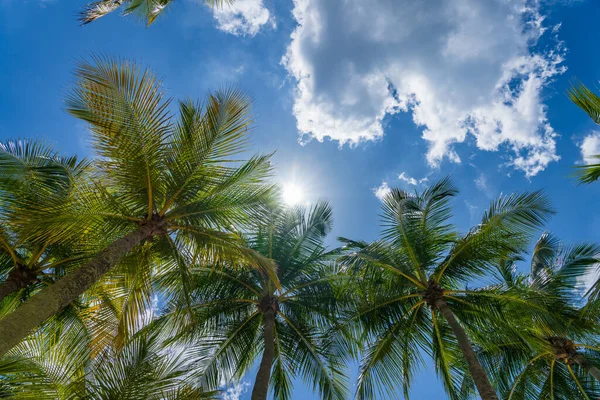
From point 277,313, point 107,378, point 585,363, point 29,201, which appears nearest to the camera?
point 107,378

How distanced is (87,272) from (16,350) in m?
4.86

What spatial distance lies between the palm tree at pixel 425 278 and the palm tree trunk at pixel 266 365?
7.89ft

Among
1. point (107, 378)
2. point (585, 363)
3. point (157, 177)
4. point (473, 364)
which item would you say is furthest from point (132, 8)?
point (585, 363)

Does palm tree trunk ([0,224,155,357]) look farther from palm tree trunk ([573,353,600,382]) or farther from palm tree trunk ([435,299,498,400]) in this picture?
palm tree trunk ([573,353,600,382])

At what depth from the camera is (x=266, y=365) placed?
9039 millimetres

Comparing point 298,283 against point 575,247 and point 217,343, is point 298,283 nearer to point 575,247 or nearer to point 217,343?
point 217,343

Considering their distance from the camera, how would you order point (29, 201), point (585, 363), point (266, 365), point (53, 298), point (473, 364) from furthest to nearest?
point (585, 363), point (266, 365), point (473, 364), point (29, 201), point (53, 298)

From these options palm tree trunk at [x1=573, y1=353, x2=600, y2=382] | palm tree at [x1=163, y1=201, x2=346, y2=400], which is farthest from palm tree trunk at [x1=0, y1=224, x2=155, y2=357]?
palm tree trunk at [x1=573, y1=353, x2=600, y2=382]

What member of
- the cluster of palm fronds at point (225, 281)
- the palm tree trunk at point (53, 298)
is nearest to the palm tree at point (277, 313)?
the cluster of palm fronds at point (225, 281)

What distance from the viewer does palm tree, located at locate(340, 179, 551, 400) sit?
960 centimetres

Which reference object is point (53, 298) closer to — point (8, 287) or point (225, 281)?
point (8, 287)

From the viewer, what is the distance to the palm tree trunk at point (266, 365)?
8439 mm

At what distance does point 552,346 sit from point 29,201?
43.4 ft

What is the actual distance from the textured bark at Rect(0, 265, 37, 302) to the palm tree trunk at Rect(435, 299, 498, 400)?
31.4 ft
